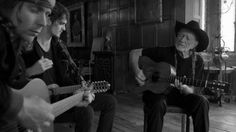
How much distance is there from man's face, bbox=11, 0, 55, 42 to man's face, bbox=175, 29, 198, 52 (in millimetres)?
1789

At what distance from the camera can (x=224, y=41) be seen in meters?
5.69

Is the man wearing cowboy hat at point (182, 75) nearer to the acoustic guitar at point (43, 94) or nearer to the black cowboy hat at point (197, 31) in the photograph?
the black cowboy hat at point (197, 31)

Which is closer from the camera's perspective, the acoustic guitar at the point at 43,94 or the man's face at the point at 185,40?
the acoustic guitar at the point at 43,94

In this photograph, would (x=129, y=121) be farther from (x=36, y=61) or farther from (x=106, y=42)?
(x=106, y=42)

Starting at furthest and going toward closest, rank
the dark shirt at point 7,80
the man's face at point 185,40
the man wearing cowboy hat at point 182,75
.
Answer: the man's face at point 185,40, the man wearing cowboy hat at point 182,75, the dark shirt at point 7,80

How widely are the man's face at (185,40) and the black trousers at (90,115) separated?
2.96 ft

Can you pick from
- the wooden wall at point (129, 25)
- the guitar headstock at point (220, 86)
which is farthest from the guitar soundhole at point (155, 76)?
the wooden wall at point (129, 25)

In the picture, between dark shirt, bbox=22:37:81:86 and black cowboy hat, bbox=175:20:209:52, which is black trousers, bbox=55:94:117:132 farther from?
black cowboy hat, bbox=175:20:209:52

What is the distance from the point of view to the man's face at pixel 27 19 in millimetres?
1208

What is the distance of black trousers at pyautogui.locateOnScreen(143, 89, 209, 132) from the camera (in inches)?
95.8

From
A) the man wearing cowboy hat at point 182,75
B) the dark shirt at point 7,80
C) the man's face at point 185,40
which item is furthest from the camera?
the man's face at point 185,40

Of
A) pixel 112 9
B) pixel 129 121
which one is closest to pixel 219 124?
pixel 129 121

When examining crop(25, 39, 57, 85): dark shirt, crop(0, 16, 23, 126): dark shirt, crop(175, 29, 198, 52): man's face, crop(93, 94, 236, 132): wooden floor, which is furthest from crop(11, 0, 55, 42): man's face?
crop(93, 94, 236, 132): wooden floor

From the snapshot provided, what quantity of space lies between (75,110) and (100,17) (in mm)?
6044
